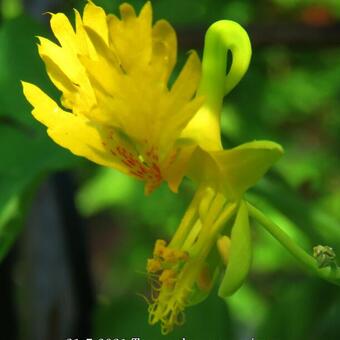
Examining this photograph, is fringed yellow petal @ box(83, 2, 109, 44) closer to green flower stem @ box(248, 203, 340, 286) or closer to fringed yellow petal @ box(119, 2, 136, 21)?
fringed yellow petal @ box(119, 2, 136, 21)

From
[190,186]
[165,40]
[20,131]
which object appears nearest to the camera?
[165,40]

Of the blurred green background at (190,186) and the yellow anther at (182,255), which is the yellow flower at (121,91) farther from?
the blurred green background at (190,186)

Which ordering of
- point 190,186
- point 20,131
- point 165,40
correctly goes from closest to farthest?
1. point 165,40
2. point 20,131
3. point 190,186

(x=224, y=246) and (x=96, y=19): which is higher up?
(x=96, y=19)

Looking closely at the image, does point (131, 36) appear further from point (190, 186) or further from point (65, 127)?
point (190, 186)

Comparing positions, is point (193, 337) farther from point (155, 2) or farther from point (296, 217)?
point (155, 2)

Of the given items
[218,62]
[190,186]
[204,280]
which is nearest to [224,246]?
[204,280]
